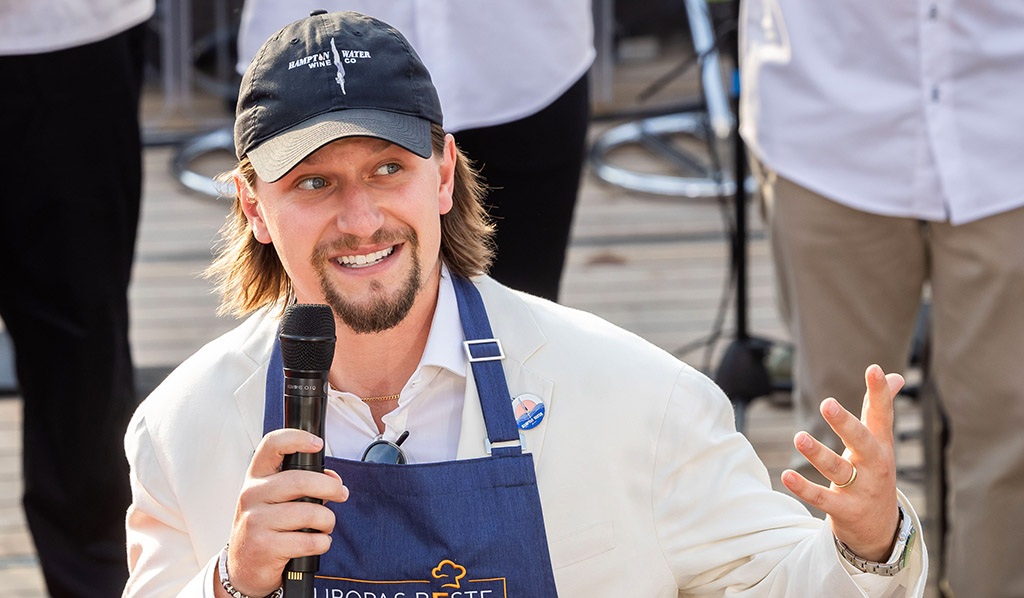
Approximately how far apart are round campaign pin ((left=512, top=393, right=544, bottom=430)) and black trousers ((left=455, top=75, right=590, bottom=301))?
0.80 meters

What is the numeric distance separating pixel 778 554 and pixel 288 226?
75 cm

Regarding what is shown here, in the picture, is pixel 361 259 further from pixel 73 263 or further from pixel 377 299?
pixel 73 263

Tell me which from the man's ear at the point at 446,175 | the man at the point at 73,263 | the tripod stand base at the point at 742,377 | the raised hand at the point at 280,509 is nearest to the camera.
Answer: the raised hand at the point at 280,509

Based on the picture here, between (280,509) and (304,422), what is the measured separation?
0.10 m

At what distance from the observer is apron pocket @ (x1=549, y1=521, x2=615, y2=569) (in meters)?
1.82

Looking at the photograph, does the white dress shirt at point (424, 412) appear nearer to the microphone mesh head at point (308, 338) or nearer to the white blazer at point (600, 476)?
the white blazer at point (600, 476)

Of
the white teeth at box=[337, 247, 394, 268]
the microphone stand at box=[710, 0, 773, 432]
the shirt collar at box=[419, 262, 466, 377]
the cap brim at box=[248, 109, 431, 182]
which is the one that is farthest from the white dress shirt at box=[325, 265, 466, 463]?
the microphone stand at box=[710, 0, 773, 432]

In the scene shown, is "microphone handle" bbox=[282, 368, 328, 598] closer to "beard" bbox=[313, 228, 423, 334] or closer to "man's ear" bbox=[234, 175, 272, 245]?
"beard" bbox=[313, 228, 423, 334]

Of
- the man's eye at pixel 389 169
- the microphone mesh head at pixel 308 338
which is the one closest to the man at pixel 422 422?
the man's eye at pixel 389 169

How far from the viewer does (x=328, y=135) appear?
1745mm

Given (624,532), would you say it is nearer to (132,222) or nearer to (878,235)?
(878,235)

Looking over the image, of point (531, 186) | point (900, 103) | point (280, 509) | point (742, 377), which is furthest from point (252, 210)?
point (742, 377)

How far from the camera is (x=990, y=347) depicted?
8.63 feet

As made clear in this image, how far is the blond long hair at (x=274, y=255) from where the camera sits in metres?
2.03
